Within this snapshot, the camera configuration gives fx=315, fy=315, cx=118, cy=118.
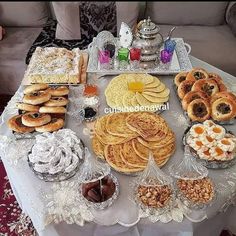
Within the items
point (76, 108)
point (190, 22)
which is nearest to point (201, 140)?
point (76, 108)

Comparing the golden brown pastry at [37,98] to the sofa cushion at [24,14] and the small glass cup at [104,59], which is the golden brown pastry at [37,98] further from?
the sofa cushion at [24,14]

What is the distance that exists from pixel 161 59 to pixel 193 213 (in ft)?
2.89

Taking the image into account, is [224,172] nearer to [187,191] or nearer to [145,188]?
[187,191]

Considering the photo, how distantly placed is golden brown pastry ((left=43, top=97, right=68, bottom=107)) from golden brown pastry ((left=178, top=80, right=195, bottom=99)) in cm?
51

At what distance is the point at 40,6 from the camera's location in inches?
94.6

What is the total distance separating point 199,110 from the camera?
1326 millimetres

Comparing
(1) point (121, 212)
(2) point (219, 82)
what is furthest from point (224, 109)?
(1) point (121, 212)

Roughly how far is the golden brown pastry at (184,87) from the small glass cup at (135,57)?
0.29 m

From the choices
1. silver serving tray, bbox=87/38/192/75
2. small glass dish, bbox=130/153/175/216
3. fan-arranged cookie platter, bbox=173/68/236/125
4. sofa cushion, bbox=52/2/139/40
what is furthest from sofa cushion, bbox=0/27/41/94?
small glass dish, bbox=130/153/175/216

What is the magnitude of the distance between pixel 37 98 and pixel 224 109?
78 centimetres

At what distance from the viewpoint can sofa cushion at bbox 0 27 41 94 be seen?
Answer: 2164 mm

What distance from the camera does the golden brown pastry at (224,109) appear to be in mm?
1293

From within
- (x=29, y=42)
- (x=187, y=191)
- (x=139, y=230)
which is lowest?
(x=29, y=42)

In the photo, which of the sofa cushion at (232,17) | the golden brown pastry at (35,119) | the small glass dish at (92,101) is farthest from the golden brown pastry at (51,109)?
the sofa cushion at (232,17)
